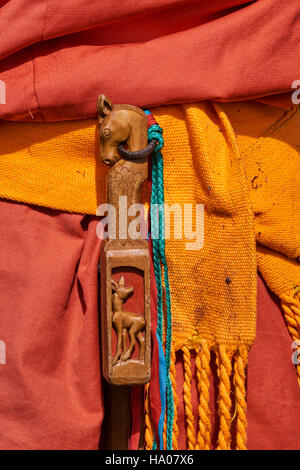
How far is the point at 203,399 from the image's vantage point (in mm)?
665

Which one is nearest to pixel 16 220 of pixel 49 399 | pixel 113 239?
pixel 113 239

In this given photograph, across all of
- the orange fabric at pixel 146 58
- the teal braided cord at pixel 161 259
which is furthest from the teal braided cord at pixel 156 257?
the orange fabric at pixel 146 58

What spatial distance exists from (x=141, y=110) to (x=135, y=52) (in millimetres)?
83

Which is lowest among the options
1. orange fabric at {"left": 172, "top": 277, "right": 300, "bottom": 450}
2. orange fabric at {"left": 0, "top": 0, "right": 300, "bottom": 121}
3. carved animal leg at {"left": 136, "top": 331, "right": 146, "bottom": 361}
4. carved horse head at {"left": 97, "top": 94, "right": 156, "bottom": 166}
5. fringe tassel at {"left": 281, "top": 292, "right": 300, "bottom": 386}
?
orange fabric at {"left": 172, "top": 277, "right": 300, "bottom": 450}

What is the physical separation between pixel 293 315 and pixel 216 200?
8.2 inches

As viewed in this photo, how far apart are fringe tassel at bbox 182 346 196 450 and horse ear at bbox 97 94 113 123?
34cm

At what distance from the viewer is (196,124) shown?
0.67 metres

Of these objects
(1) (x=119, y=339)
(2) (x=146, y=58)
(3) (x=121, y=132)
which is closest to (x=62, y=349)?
(1) (x=119, y=339)

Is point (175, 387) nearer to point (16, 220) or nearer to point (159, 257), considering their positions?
point (159, 257)

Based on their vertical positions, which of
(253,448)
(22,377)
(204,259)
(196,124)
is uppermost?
(196,124)

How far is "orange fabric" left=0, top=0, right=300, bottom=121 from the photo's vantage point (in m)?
0.66

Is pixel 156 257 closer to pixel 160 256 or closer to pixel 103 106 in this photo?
pixel 160 256

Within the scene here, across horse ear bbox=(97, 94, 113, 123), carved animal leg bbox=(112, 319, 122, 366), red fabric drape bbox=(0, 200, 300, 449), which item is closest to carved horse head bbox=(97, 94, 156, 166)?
horse ear bbox=(97, 94, 113, 123)

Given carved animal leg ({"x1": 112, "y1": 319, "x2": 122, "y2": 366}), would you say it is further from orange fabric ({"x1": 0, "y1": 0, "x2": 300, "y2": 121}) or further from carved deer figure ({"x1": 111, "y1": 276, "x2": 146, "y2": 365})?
orange fabric ({"x1": 0, "y1": 0, "x2": 300, "y2": 121})
